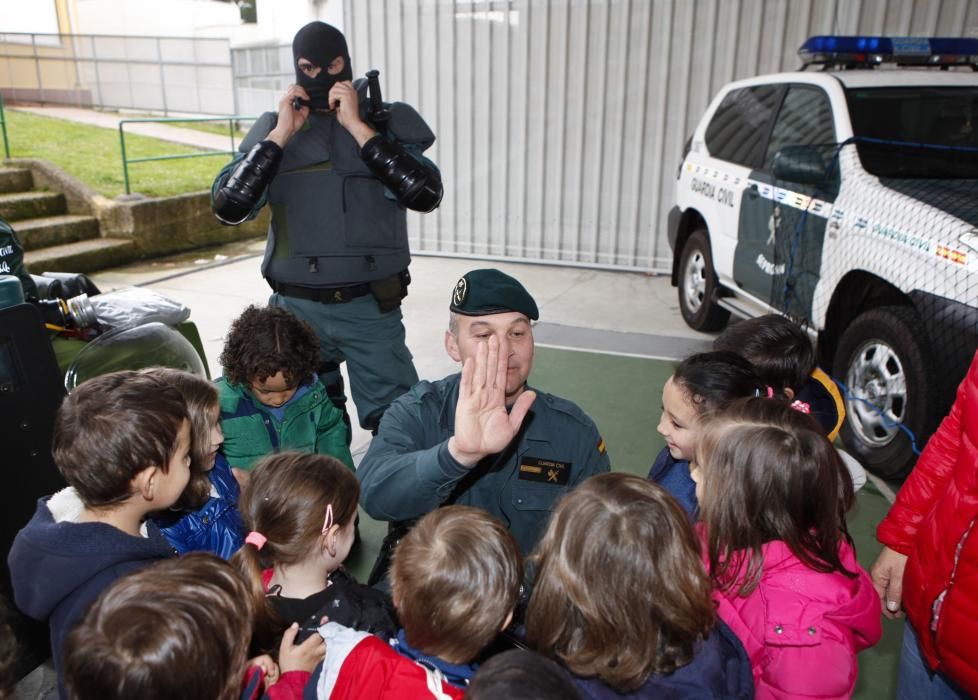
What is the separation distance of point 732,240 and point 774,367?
10.6 feet

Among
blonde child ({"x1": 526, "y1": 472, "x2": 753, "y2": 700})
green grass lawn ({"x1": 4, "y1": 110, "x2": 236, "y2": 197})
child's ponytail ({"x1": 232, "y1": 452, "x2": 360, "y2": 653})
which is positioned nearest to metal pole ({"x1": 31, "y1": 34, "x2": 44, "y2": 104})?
green grass lawn ({"x1": 4, "y1": 110, "x2": 236, "y2": 197})

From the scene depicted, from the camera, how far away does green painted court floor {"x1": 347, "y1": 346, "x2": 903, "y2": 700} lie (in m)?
2.79

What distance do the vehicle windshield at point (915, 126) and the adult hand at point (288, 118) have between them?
10.1 ft

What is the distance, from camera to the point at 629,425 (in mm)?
4734

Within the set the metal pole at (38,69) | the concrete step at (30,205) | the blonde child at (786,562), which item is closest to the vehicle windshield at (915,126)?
the blonde child at (786,562)

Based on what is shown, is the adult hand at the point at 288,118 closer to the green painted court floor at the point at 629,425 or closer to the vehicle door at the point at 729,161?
the green painted court floor at the point at 629,425

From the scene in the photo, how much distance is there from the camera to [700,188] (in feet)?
20.2

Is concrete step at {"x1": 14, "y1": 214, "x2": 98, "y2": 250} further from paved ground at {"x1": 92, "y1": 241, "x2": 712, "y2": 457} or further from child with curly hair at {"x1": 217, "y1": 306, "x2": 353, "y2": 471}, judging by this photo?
child with curly hair at {"x1": 217, "y1": 306, "x2": 353, "y2": 471}

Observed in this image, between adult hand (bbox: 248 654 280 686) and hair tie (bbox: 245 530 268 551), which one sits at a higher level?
hair tie (bbox: 245 530 268 551)

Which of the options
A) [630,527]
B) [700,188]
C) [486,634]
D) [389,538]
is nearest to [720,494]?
[630,527]

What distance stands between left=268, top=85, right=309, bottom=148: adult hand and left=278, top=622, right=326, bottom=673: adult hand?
7.95 ft

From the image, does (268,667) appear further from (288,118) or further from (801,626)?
(288,118)

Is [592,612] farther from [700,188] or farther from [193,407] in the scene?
[700,188]

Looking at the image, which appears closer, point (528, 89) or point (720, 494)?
point (720, 494)
